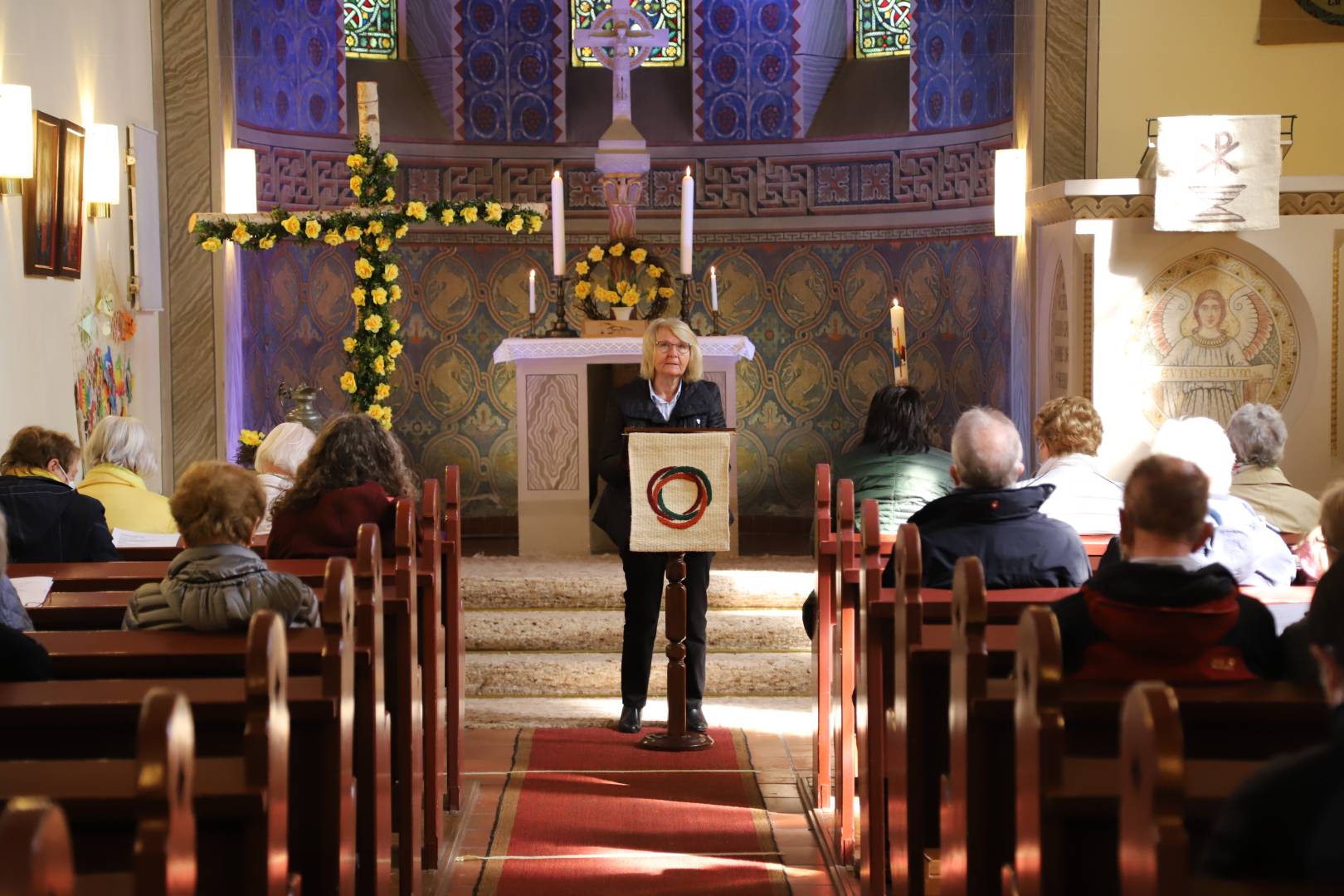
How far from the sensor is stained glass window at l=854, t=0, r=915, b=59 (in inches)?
394

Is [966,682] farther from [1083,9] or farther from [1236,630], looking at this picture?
[1083,9]

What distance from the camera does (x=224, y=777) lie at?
2293 millimetres

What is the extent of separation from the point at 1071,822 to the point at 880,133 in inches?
315

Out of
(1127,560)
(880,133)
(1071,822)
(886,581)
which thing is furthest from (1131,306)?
(1071,822)

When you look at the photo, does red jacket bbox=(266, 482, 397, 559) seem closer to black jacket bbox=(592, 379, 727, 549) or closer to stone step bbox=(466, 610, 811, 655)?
black jacket bbox=(592, 379, 727, 549)

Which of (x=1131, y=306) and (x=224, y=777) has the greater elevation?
(x=1131, y=306)

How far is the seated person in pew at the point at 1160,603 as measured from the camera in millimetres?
2670

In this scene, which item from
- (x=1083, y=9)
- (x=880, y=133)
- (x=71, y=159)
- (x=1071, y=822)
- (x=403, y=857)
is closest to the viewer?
(x=1071, y=822)

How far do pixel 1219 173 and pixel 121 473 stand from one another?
4.36m

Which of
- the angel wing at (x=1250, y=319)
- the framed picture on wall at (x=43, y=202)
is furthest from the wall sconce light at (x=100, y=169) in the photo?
the angel wing at (x=1250, y=319)

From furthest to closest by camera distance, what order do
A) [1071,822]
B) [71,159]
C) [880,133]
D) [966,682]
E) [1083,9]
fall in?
[880,133], [1083,9], [71,159], [966,682], [1071,822]

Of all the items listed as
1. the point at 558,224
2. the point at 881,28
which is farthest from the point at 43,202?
the point at 881,28

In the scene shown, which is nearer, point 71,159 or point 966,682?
point 966,682

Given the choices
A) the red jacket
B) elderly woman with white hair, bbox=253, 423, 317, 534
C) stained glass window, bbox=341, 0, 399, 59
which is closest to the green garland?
elderly woman with white hair, bbox=253, 423, 317, 534
